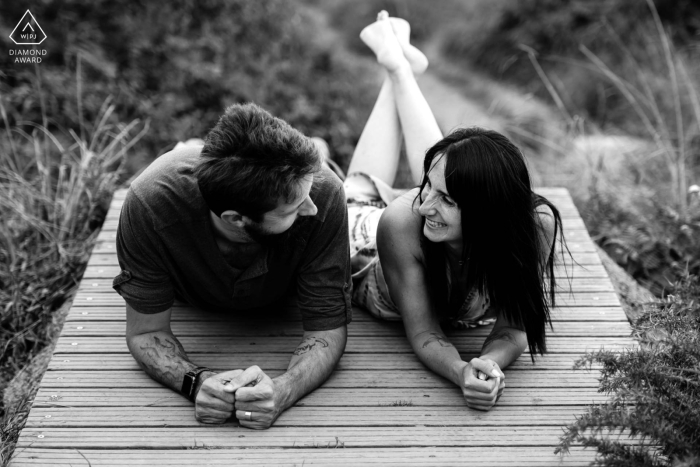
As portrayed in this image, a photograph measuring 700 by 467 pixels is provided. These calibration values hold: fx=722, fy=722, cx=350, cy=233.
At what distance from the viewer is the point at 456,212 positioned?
2.37m

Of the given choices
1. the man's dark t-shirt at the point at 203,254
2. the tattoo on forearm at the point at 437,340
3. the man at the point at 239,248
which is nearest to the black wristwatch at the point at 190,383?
the man at the point at 239,248

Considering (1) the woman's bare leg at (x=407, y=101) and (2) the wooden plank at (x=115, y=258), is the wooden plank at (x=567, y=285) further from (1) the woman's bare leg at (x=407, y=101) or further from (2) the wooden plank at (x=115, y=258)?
(1) the woman's bare leg at (x=407, y=101)

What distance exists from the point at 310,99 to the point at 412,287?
15.4 ft

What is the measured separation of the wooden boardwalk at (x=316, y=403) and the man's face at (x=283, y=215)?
1.92 ft

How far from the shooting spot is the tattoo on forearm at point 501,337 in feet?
8.56

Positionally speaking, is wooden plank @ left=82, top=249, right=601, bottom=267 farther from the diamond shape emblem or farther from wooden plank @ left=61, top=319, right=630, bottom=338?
the diamond shape emblem

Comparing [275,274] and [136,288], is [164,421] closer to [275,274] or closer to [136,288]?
[136,288]

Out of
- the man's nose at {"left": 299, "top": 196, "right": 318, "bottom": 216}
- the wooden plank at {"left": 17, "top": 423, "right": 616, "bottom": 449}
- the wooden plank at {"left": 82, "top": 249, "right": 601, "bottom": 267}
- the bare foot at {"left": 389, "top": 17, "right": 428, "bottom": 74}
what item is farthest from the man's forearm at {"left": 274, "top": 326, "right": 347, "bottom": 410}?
the bare foot at {"left": 389, "top": 17, "right": 428, "bottom": 74}

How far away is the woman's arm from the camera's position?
2.55m

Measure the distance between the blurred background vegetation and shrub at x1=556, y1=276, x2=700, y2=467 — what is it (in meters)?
0.49

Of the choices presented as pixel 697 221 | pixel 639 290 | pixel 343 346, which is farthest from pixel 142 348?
pixel 697 221

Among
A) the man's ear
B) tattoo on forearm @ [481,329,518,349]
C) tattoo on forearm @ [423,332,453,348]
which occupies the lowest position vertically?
tattoo on forearm @ [423,332,453,348]

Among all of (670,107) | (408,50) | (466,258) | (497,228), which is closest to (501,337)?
(466,258)

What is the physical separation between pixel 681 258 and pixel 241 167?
8.47 feet
